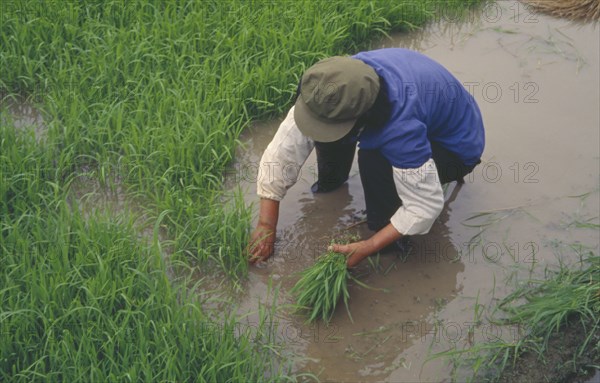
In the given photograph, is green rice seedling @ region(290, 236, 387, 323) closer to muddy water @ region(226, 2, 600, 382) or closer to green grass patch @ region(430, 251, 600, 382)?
muddy water @ region(226, 2, 600, 382)

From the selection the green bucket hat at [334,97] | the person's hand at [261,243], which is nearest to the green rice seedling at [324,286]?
the person's hand at [261,243]

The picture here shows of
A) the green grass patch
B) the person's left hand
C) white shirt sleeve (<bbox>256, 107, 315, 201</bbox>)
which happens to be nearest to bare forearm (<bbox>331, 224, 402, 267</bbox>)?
the person's left hand

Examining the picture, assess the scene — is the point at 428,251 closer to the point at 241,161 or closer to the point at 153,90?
the point at 241,161

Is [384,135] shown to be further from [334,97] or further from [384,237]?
[384,237]

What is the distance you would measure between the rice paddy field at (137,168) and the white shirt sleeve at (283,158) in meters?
0.28

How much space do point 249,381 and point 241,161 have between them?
1566 mm

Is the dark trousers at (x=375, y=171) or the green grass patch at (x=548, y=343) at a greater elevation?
the dark trousers at (x=375, y=171)

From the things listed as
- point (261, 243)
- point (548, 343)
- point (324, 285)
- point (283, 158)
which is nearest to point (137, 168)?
point (261, 243)

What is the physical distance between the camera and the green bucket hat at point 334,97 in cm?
319

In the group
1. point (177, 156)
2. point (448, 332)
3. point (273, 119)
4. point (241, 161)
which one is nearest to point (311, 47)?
point (273, 119)

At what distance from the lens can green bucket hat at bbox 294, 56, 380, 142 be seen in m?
3.19

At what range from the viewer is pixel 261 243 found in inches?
153

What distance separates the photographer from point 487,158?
457 centimetres

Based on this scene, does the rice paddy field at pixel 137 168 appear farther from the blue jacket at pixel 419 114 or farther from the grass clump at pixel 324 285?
the blue jacket at pixel 419 114
